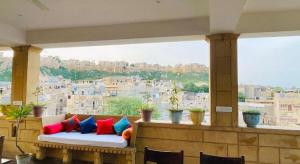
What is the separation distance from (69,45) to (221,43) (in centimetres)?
308

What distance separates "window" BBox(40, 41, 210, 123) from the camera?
4.29 meters

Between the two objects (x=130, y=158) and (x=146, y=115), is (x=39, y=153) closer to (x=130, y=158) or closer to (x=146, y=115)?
(x=130, y=158)

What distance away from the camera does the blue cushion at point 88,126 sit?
14.1 feet

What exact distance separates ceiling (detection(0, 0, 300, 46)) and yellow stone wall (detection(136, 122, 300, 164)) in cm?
160

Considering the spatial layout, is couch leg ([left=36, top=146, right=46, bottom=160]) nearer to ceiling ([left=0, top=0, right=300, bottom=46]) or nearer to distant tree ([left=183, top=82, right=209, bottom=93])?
ceiling ([left=0, top=0, right=300, bottom=46])

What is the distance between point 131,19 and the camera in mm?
3986

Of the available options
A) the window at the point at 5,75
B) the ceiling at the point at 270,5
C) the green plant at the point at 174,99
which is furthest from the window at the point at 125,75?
the ceiling at the point at 270,5

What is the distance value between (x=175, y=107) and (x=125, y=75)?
1340 mm

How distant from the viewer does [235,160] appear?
1.88 m

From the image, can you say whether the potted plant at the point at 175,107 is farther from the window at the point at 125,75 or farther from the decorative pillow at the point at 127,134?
the decorative pillow at the point at 127,134

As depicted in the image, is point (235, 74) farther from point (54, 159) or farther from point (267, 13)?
point (54, 159)

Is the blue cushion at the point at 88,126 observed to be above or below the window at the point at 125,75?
below

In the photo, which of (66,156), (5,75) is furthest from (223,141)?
(5,75)

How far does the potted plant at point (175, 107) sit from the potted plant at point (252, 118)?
3.48ft
